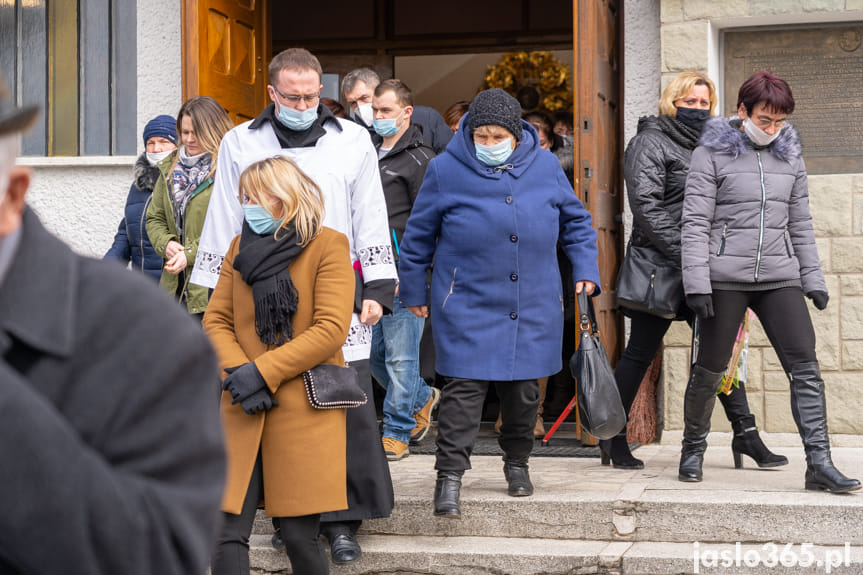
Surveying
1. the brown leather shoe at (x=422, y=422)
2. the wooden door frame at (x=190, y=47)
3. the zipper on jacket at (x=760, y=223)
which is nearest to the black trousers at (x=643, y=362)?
the zipper on jacket at (x=760, y=223)

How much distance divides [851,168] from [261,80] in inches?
147

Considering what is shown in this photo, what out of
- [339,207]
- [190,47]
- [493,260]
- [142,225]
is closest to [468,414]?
[493,260]

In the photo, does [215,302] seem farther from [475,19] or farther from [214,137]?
[475,19]

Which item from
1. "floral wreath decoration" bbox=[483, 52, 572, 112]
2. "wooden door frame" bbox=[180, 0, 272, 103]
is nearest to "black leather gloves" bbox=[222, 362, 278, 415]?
"wooden door frame" bbox=[180, 0, 272, 103]

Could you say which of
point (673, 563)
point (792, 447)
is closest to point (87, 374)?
point (673, 563)

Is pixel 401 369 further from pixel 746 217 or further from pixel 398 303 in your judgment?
pixel 746 217

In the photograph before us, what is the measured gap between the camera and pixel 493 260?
4.85 m

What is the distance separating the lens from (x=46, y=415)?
1.17 m

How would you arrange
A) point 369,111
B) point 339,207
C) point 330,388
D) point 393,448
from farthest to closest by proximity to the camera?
point 369,111 < point 393,448 < point 339,207 < point 330,388

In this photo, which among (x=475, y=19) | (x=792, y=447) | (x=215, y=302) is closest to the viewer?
(x=215, y=302)

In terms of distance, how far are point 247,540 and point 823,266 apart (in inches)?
151

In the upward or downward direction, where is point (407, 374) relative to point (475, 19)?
downward

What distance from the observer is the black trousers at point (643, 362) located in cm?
565

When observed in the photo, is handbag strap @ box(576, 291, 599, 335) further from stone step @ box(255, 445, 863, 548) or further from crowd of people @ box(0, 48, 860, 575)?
stone step @ box(255, 445, 863, 548)
